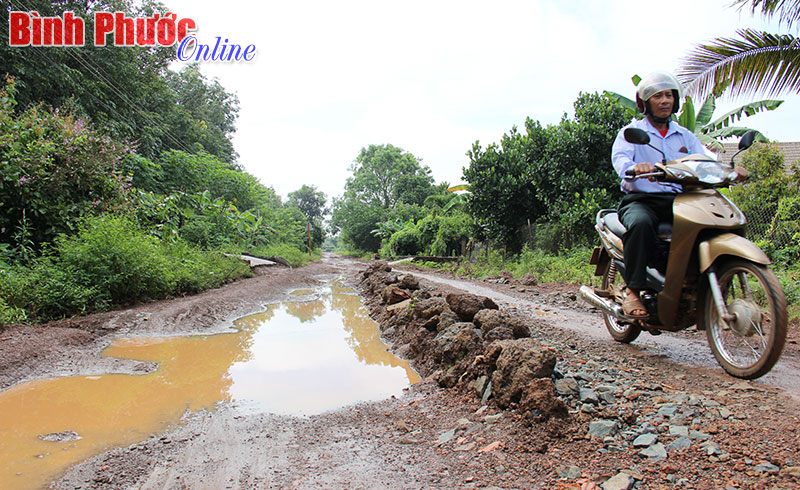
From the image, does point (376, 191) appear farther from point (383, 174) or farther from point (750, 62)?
point (750, 62)

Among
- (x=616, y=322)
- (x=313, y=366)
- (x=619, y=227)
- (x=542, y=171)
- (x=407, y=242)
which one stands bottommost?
(x=313, y=366)

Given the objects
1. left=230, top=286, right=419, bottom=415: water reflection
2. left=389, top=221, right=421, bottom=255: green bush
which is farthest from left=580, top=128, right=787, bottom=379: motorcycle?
left=389, top=221, right=421, bottom=255: green bush

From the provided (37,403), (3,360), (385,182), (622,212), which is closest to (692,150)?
(622,212)

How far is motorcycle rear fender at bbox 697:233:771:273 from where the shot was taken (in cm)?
239

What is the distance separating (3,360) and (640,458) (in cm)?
521

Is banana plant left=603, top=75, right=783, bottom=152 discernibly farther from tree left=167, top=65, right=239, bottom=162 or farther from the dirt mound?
tree left=167, top=65, right=239, bottom=162

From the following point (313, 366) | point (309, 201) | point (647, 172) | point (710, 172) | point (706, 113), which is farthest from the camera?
point (309, 201)

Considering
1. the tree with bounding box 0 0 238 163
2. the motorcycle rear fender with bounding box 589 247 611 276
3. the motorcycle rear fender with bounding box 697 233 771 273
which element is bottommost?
the motorcycle rear fender with bounding box 589 247 611 276

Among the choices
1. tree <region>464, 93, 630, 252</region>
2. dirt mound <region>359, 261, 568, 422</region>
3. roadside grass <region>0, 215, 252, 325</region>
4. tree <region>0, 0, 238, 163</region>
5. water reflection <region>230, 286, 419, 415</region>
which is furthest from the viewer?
tree <region>0, 0, 238, 163</region>

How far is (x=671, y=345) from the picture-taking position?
3.83 metres

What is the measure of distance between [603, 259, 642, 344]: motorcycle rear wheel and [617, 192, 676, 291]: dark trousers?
0.39 m

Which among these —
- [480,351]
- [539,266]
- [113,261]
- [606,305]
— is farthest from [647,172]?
[539,266]

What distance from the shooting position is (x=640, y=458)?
1.91 m

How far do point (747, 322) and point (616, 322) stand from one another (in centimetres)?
154
